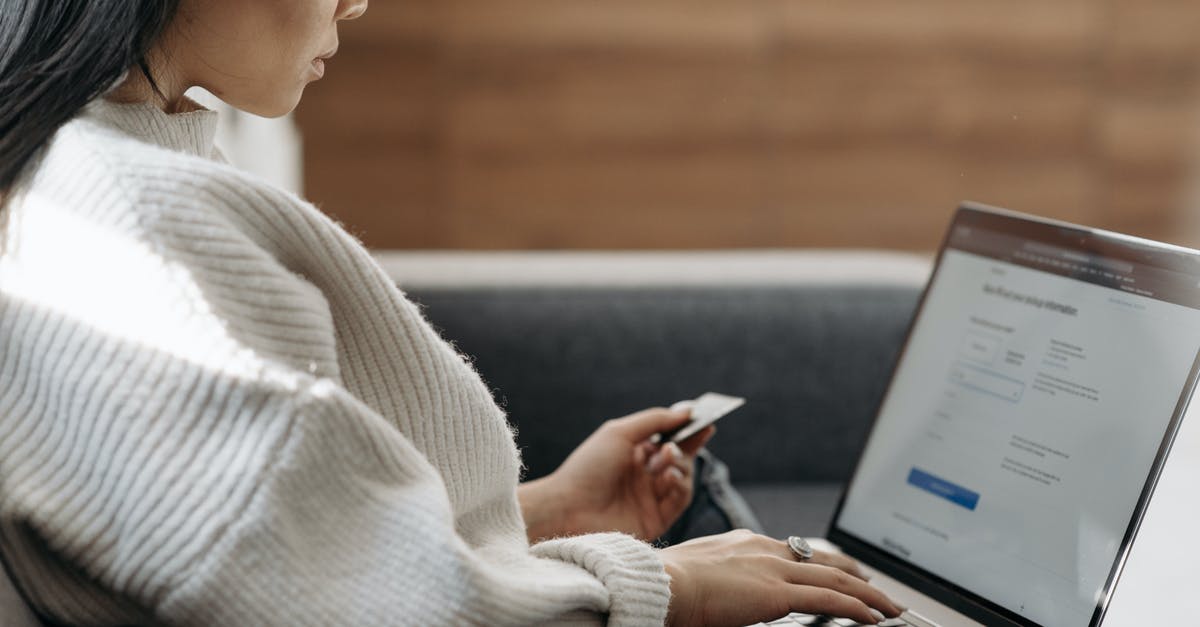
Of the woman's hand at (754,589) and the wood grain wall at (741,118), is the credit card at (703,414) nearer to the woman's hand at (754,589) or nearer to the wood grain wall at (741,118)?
the woman's hand at (754,589)

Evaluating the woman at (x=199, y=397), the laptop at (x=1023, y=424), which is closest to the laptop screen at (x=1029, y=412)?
the laptop at (x=1023, y=424)

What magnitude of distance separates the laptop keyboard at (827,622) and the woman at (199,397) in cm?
14

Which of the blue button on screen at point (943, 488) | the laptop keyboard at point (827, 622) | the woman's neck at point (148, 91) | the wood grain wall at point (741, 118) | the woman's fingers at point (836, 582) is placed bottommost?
the laptop keyboard at point (827, 622)

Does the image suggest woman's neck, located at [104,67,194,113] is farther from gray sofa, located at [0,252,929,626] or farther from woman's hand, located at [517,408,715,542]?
gray sofa, located at [0,252,929,626]

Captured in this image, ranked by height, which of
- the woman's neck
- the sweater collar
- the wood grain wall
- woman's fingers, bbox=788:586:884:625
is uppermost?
the wood grain wall

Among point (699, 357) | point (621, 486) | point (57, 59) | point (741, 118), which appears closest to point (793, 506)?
point (699, 357)

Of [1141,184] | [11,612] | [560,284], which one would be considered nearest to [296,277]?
[11,612]

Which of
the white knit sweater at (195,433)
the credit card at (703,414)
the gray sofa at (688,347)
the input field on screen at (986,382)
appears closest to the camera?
the white knit sweater at (195,433)

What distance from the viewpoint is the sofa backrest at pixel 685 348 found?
1.42 m

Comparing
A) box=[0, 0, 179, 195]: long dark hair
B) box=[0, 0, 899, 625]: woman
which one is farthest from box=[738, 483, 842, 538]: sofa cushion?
box=[0, 0, 179, 195]: long dark hair

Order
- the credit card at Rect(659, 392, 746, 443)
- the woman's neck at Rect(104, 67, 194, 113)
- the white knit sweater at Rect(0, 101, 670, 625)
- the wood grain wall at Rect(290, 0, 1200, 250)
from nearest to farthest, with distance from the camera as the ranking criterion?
the white knit sweater at Rect(0, 101, 670, 625) < the woman's neck at Rect(104, 67, 194, 113) < the credit card at Rect(659, 392, 746, 443) < the wood grain wall at Rect(290, 0, 1200, 250)

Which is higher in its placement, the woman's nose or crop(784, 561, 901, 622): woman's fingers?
the woman's nose

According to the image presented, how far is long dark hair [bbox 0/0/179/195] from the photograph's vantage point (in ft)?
2.00

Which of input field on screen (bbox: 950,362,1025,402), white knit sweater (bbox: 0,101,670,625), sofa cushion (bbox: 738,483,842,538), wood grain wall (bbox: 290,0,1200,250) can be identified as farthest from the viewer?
wood grain wall (bbox: 290,0,1200,250)
